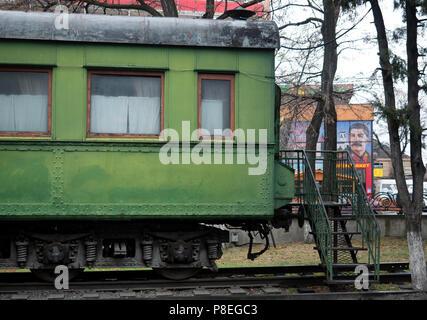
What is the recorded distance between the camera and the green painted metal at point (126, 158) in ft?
19.9

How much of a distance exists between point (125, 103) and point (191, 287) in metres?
2.76

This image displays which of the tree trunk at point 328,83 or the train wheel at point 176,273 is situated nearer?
the train wheel at point 176,273

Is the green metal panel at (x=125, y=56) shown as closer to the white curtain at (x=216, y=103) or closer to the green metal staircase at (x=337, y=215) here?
the white curtain at (x=216, y=103)

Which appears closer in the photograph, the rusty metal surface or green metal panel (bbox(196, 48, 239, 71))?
the rusty metal surface

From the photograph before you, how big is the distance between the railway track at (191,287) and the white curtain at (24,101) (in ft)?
7.22

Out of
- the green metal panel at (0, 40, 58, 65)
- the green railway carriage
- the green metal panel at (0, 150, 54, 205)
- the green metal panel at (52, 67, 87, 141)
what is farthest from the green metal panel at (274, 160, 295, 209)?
the green metal panel at (0, 40, 58, 65)

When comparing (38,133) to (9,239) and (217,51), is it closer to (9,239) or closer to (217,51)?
(9,239)

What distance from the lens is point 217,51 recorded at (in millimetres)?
6500

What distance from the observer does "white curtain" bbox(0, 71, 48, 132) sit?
6.22 m

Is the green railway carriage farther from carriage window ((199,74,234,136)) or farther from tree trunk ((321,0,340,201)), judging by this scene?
tree trunk ((321,0,340,201))

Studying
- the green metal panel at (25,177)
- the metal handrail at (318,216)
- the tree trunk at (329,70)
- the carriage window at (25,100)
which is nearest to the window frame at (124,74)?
the carriage window at (25,100)

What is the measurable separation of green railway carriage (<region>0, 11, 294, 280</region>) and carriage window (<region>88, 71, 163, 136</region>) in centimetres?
1

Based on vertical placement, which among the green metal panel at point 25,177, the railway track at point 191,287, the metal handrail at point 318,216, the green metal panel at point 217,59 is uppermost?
the green metal panel at point 217,59
